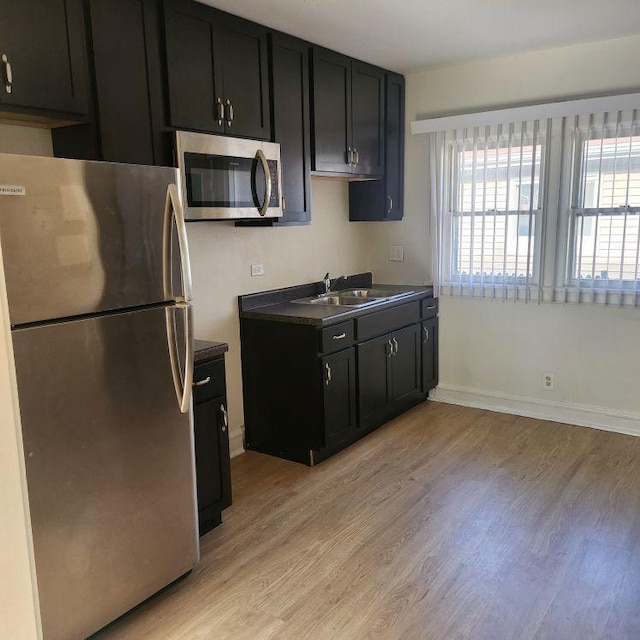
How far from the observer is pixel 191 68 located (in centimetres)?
Answer: 277

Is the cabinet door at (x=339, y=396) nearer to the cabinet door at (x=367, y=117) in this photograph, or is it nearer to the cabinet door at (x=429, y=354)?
the cabinet door at (x=429, y=354)

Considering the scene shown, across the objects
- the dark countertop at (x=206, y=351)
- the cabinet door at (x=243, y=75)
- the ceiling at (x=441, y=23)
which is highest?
the ceiling at (x=441, y=23)

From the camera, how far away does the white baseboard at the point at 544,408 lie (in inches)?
156

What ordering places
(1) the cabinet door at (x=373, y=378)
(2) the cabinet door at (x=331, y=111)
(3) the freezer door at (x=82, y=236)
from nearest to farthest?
(3) the freezer door at (x=82, y=236)
(2) the cabinet door at (x=331, y=111)
(1) the cabinet door at (x=373, y=378)

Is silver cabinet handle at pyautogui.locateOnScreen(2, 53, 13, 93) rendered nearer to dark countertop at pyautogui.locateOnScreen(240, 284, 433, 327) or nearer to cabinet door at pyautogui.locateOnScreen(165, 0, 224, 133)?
cabinet door at pyautogui.locateOnScreen(165, 0, 224, 133)

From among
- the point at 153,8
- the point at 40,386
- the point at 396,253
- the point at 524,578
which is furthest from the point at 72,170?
the point at 396,253

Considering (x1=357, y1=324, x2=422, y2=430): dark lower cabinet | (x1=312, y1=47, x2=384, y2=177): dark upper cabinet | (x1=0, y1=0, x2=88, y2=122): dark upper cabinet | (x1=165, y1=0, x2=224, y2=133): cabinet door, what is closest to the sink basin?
(x1=357, y1=324, x2=422, y2=430): dark lower cabinet

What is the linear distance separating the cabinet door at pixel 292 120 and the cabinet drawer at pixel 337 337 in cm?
68

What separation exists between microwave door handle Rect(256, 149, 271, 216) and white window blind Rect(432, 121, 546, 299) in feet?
5.62

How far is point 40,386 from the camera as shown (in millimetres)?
1794

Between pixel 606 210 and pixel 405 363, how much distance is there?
1.63 meters

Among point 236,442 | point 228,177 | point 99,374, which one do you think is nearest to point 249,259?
point 228,177

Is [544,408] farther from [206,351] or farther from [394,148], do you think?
[206,351]

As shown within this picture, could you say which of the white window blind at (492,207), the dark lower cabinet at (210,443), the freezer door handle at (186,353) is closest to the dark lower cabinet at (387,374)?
the white window blind at (492,207)
